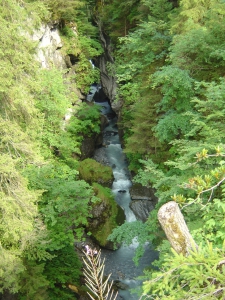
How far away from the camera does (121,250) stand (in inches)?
538

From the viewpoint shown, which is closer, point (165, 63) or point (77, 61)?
point (165, 63)

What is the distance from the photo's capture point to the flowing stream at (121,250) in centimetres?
1209

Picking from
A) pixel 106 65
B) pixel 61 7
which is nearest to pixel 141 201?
pixel 106 65

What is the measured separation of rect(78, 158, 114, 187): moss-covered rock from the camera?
15.9 meters

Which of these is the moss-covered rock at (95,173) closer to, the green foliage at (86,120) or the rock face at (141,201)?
the rock face at (141,201)

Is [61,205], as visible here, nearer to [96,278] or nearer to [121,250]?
[121,250]

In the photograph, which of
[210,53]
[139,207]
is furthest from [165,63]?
[139,207]

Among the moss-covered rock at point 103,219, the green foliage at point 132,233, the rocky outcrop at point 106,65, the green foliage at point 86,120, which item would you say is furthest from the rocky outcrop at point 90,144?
the green foliage at point 132,233

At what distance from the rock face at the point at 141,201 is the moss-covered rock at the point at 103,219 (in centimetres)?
103

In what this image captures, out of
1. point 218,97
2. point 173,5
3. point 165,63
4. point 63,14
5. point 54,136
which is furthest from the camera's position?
point 63,14

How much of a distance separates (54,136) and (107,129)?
857 cm

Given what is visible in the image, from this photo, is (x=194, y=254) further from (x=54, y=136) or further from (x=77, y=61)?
(x=77, y=61)

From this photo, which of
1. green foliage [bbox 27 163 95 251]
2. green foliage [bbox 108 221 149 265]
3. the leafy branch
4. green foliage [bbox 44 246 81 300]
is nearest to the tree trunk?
the leafy branch

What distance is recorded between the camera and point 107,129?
2259 centimetres
